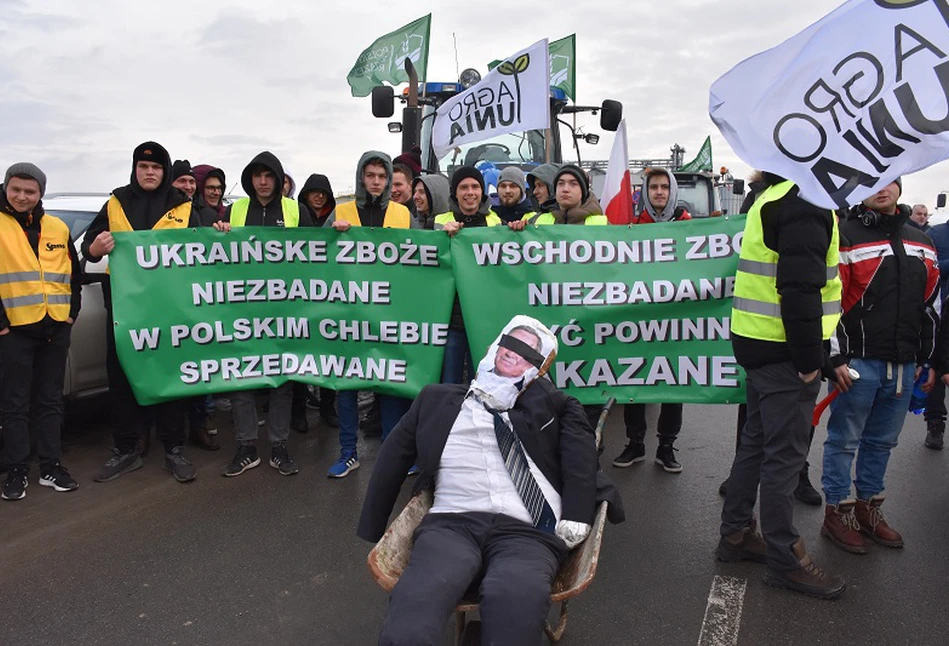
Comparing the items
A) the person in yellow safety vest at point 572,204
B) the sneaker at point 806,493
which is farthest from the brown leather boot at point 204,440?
the sneaker at point 806,493

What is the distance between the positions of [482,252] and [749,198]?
6.42 ft

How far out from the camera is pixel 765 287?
3.50m

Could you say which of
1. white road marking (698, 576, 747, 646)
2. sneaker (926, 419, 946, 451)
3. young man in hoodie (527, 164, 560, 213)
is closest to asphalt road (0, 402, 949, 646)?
white road marking (698, 576, 747, 646)

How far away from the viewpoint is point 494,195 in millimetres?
8844

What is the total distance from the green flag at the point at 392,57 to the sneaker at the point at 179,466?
7.49m

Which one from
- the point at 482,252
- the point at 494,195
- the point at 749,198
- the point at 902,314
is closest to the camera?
the point at 902,314

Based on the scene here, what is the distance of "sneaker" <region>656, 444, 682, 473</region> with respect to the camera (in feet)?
17.4

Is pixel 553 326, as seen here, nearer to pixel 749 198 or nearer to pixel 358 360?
pixel 358 360

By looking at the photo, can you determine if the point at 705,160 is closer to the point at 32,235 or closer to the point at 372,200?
the point at 372,200

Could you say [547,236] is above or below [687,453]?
above

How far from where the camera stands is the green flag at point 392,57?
470 inches

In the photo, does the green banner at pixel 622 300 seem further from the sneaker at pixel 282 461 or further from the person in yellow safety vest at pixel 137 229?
the person in yellow safety vest at pixel 137 229

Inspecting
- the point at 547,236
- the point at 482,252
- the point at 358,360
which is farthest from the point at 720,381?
the point at 358,360

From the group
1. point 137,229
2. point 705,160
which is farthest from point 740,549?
point 705,160
